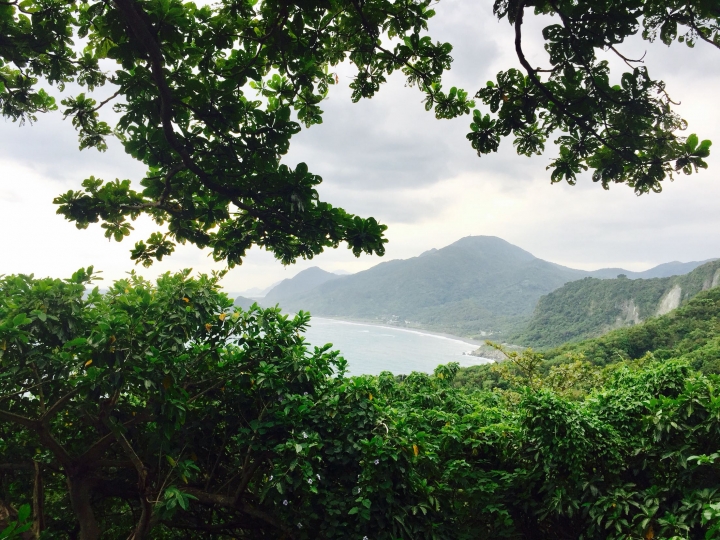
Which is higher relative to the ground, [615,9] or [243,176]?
[615,9]

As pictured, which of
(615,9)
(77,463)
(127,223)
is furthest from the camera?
(127,223)

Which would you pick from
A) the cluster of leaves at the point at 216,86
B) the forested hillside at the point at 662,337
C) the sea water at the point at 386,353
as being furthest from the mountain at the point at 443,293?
the cluster of leaves at the point at 216,86

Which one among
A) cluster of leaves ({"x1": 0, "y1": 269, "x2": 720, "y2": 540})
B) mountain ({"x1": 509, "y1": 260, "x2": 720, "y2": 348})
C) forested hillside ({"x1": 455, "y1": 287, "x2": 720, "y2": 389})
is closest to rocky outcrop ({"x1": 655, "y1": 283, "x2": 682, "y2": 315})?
mountain ({"x1": 509, "y1": 260, "x2": 720, "y2": 348})

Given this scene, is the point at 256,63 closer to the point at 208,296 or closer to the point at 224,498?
the point at 208,296

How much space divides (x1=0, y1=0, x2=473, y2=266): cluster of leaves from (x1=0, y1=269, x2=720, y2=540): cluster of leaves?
549 mm

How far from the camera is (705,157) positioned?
5.95ft

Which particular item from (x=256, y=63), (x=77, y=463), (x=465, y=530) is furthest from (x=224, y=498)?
(x=256, y=63)

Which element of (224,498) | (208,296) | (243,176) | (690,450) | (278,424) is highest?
(243,176)

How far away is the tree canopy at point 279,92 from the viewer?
176cm

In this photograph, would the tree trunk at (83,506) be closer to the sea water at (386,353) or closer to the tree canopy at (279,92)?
the tree canopy at (279,92)

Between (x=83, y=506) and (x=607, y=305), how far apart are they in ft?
262

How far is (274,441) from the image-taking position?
217cm

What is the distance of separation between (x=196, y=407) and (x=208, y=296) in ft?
2.40

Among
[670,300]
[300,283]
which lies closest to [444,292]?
[300,283]
